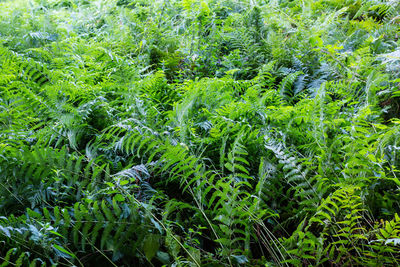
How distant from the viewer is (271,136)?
2.16 m

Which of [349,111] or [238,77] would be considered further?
[238,77]

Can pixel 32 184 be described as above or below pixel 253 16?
below

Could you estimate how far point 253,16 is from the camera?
3.94 meters

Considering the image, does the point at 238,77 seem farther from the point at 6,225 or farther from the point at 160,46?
the point at 6,225

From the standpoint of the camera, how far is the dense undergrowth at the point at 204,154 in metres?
1.56

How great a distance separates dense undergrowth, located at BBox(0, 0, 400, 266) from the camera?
5.13 feet

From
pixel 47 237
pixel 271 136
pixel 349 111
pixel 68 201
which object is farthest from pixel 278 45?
pixel 47 237

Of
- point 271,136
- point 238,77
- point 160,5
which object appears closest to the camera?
point 271,136

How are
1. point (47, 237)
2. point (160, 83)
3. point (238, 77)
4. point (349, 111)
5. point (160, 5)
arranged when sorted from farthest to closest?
point (160, 5), point (238, 77), point (160, 83), point (349, 111), point (47, 237)

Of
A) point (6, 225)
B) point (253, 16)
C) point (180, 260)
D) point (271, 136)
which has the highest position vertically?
point (253, 16)

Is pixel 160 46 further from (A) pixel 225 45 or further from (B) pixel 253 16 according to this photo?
(B) pixel 253 16

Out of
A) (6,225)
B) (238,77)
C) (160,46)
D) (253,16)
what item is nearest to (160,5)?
(160,46)

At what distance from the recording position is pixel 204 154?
2.16m

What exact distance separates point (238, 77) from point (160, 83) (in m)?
1.08
